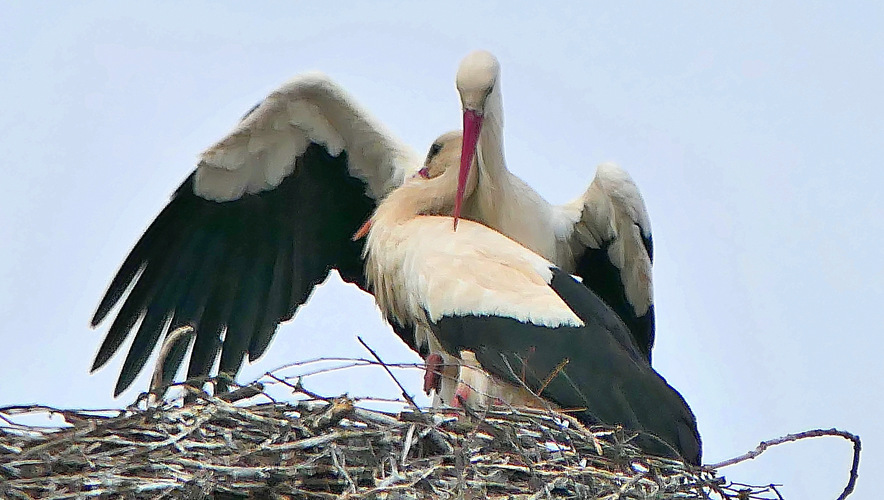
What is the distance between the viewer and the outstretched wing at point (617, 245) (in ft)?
15.7

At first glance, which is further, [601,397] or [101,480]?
[601,397]

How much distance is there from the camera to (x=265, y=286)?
511 centimetres

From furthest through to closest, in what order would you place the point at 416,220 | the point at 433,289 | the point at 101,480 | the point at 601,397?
the point at 416,220 → the point at 433,289 → the point at 601,397 → the point at 101,480

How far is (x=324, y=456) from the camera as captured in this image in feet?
9.89

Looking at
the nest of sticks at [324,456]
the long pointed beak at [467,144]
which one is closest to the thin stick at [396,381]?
the nest of sticks at [324,456]

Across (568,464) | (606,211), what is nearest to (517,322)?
(568,464)

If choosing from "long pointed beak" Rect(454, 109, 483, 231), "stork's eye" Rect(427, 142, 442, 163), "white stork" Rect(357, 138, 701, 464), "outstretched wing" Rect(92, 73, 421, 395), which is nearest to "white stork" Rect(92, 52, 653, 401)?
"outstretched wing" Rect(92, 73, 421, 395)

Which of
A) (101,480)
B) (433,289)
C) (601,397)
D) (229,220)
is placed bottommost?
(101,480)

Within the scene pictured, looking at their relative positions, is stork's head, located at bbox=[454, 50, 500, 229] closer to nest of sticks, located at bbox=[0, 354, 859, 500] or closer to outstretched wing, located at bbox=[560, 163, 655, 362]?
outstretched wing, located at bbox=[560, 163, 655, 362]

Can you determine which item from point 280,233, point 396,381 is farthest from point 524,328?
point 280,233

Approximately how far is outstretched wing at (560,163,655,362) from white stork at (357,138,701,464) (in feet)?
2.79

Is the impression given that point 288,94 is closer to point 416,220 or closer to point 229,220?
point 229,220

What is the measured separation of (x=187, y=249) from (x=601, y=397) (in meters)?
2.09

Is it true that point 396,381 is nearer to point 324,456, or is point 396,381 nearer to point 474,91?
point 324,456
